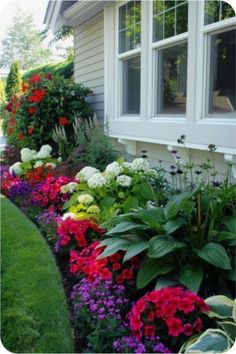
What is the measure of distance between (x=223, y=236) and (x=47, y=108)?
15.3ft

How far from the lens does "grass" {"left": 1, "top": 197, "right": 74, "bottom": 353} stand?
239 centimetres

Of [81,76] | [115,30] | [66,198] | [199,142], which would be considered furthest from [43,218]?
[81,76]

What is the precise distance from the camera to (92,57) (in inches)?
282

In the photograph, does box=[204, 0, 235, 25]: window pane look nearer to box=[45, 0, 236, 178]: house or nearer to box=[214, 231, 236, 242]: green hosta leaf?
box=[45, 0, 236, 178]: house

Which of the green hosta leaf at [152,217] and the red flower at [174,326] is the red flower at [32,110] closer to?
the green hosta leaf at [152,217]

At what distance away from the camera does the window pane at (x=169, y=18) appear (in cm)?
430

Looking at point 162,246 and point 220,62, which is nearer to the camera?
point 162,246

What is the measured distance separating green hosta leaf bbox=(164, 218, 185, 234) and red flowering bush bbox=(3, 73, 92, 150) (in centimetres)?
429

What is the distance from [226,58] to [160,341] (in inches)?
100

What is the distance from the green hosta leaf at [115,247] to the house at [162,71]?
1319mm

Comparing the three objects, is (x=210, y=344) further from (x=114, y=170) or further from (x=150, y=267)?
(x=114, y=170)

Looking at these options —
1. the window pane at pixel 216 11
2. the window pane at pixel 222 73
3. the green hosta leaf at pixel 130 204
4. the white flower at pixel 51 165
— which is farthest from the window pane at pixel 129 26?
the green hosta leaf at pixel 130 204

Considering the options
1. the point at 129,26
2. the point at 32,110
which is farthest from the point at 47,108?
the point at 129,26

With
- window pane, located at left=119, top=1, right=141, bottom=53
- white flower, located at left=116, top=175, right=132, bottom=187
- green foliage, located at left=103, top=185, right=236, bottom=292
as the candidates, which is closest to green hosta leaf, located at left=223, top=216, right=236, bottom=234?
green foliage, located at left=103, top=185, right=236, bottom=292
